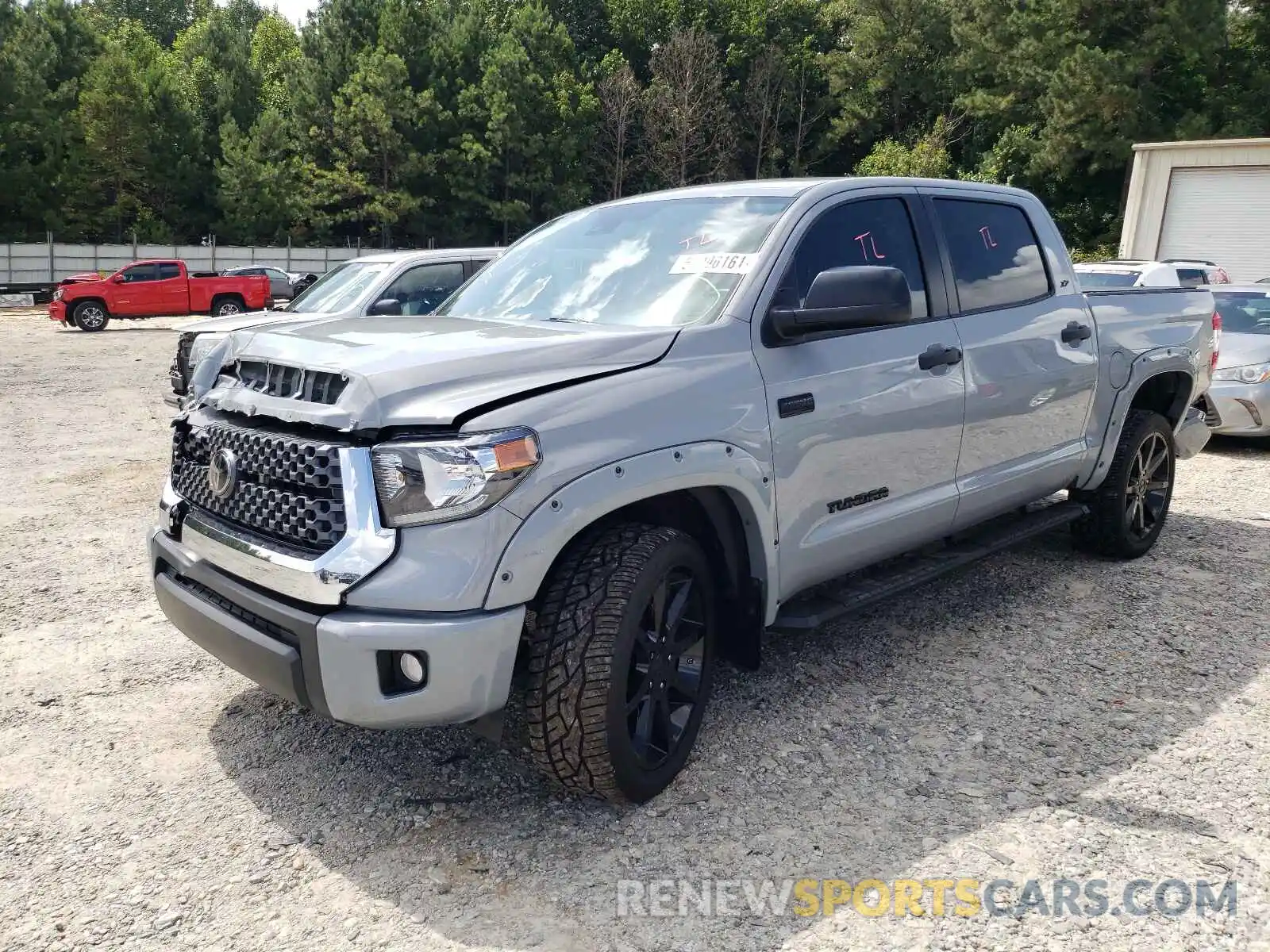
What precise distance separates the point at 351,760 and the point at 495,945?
1114 millimetres

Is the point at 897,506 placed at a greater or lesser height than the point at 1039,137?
lesser

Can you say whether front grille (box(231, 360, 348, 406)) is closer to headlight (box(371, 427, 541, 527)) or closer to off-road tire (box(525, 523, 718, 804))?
headlight (box(371, 427, 541, 527))

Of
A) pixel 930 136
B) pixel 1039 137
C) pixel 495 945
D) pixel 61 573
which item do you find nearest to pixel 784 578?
pixel 495 945

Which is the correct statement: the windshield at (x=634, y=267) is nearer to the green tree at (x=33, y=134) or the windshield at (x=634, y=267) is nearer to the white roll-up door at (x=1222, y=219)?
the white roll-up door at (x=1222, y=219)

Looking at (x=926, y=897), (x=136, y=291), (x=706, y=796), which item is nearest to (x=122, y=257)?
(x=136, y=291)

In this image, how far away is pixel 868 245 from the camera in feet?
12.7

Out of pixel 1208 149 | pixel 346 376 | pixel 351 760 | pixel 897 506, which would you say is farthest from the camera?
pixel 1208 149

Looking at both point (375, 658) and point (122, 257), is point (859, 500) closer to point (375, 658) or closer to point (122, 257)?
point (375, 658)

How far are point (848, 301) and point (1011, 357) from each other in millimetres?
1498

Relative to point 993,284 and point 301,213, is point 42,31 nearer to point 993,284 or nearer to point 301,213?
point 301,213

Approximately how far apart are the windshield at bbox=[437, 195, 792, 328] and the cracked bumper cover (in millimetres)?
1283

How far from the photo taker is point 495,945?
8.04 ft

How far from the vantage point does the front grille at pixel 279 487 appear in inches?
106

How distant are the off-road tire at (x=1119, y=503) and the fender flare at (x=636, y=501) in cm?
285
